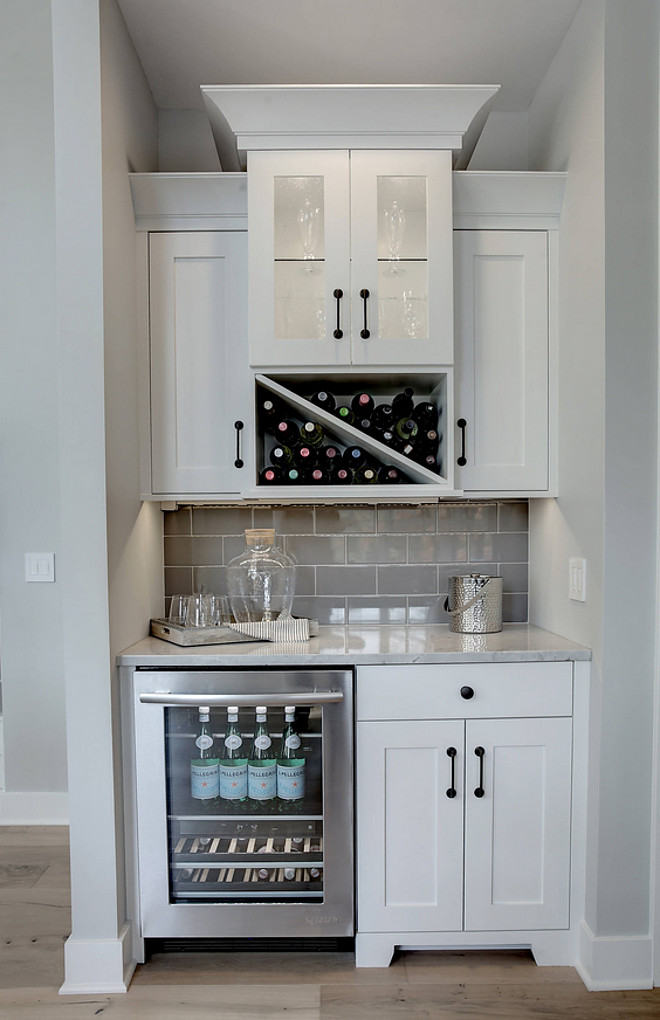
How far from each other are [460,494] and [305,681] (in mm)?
776

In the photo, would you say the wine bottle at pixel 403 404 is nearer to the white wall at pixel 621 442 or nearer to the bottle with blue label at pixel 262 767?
the white wall at pixel 621 442

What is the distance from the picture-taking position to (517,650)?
2.05m

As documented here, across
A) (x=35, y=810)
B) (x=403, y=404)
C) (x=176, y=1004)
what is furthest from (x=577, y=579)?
(x=35, y=810)

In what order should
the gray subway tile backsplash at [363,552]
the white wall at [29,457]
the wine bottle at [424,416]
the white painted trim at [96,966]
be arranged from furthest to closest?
the white wall at [29,457], the gray subway tile backsplash at [363,552], the wine bottle at [424,416], the white painted trim at [96,966]

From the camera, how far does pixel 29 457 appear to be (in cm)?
293

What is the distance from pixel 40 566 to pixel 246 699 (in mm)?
1373

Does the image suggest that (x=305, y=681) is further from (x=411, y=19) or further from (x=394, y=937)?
(x=411, y=19)

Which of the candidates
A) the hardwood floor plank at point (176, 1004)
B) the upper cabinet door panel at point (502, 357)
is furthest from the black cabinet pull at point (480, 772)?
the upper cabinet door panel at point (502, 357)

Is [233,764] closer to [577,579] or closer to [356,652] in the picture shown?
[356,652]

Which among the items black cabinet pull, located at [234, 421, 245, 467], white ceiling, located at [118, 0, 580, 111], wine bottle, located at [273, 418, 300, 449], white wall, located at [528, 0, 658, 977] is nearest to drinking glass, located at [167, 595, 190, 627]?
black cabinet pull, located at [234, 421, 245, 467]

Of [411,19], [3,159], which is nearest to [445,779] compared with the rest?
[411,19]

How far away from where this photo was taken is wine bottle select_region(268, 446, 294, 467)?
2246mm

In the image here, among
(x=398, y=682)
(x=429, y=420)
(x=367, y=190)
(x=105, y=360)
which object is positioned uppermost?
(x=367, y=190)

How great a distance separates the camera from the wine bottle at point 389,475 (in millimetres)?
2258
